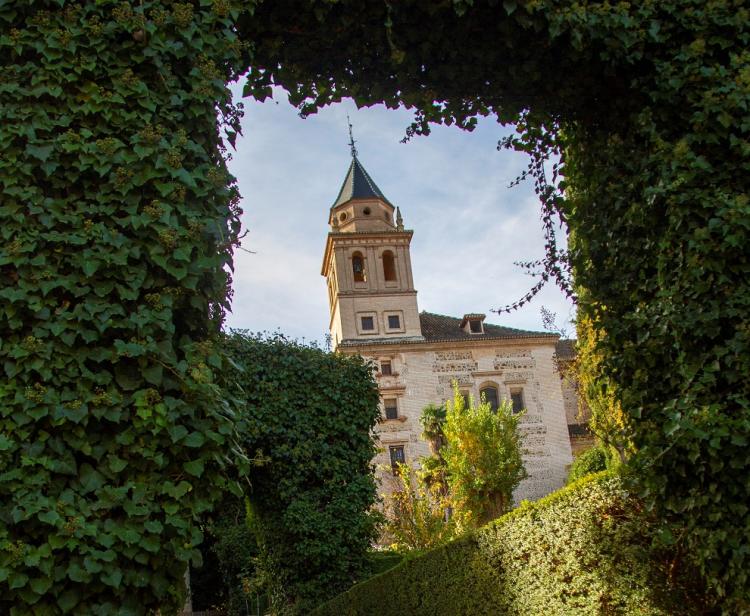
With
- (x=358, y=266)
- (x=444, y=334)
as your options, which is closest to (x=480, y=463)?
(x=444, y=334)

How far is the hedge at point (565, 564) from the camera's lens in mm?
5633

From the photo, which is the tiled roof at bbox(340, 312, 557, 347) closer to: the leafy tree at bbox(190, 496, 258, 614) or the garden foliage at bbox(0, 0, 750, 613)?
the leafy tree at bbox(190, 496, 258, 614)

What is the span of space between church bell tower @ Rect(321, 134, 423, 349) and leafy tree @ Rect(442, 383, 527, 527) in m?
13.8

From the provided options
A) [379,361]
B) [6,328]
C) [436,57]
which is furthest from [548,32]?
[379,361]

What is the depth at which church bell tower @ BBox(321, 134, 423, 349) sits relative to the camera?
137 feet

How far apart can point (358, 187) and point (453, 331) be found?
33.4 feet

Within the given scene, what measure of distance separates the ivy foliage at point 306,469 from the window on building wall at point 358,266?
1170 inches

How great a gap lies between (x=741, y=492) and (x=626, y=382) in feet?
3.24

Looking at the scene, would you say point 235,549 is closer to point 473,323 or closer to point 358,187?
point 473,323

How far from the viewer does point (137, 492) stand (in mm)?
3186

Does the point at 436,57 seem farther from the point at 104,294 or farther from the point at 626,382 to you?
the point at 104,294

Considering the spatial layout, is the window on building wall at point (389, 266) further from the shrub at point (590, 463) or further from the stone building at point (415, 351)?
the shrub at point (590, 463)

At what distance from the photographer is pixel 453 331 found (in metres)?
42.8

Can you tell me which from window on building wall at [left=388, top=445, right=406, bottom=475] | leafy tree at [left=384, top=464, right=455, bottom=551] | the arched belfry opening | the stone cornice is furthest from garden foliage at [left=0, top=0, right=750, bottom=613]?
the arched belfry opening
